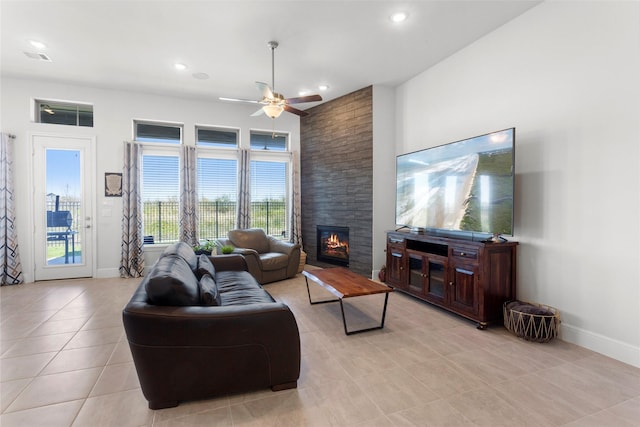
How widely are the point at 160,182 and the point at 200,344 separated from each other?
473cm

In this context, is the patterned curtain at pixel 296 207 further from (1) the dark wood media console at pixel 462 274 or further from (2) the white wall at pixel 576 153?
(2) the white wall at pixel 576 153

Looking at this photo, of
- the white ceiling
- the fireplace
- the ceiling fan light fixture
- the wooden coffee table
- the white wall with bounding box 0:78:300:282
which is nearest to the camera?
the wooden coffee table

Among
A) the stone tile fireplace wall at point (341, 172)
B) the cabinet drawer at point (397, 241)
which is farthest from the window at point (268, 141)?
the cabinet drawer at point (397, 241)

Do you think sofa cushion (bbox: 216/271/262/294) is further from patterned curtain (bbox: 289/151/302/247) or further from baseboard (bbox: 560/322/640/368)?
baseboard (bbox: 560/322/640/368)

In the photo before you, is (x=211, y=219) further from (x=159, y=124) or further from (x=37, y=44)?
(x=37, y=44)

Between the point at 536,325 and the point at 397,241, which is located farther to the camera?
the point at 397,241

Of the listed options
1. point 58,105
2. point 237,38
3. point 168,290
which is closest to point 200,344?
point 168,290

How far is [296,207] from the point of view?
6.50 meters

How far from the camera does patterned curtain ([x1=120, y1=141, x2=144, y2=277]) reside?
5.41m

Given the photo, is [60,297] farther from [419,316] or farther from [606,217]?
[606,217]

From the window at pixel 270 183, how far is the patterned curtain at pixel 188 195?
1.12m

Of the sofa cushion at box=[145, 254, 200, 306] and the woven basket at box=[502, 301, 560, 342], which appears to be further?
the woven basket at box=[502, 301, 560, 342]

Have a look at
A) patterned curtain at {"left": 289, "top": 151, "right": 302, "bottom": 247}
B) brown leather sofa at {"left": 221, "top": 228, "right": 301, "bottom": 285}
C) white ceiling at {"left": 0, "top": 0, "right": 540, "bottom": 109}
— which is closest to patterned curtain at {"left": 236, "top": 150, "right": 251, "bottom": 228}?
brown leather sofa at {"left": 221, "top": 228, "right": 301, "bottom": 285}

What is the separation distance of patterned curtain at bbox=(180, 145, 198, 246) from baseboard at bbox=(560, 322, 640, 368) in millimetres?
5629
